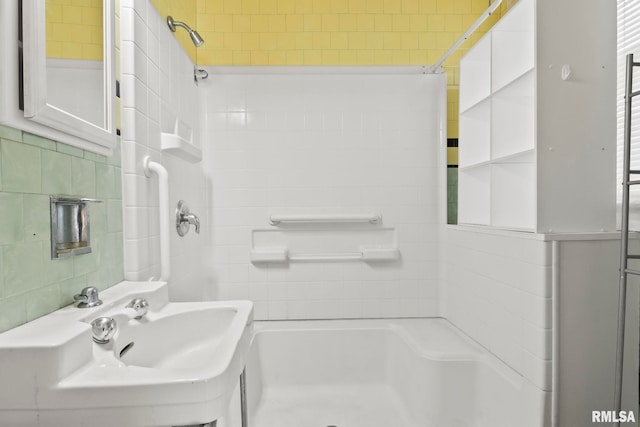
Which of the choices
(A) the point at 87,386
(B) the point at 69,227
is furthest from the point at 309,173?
(A) the point at 87,386

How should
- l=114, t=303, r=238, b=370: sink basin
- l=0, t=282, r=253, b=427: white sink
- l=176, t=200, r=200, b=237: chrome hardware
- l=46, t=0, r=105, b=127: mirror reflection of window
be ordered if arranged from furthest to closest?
l=176, t=200, r=200, b=237: chrome hardware
l=114, t=303, r=238, b=370: sink basin
l=46, t=0, r=105, b=127: mirror reflection of window
l=0, t=282, r=253, b=427: white sink

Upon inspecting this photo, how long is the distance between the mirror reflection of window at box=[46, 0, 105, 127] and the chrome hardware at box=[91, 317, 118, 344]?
21.5 inches

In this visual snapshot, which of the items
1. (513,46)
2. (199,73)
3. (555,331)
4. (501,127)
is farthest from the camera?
(199,73)

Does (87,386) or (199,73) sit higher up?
(199,73)

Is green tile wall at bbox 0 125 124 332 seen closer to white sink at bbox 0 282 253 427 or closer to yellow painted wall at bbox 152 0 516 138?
white sink at bbox 0 282 253 427

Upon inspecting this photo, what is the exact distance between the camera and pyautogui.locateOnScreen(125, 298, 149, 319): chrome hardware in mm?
1124

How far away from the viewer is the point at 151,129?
158 cm

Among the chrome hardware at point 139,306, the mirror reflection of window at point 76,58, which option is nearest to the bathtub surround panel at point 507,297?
the chrome hardware at point 139,306

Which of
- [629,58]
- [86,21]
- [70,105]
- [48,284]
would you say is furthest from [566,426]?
[86,21]

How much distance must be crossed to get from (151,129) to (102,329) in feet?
3.12

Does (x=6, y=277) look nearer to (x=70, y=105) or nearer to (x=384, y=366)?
(x=70, y=105)

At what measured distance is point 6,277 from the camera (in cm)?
84

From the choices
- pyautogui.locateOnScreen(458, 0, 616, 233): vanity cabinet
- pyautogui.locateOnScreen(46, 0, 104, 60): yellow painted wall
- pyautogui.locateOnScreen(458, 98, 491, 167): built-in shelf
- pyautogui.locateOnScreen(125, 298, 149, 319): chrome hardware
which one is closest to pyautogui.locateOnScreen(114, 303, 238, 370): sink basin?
pyautogui.locateOnScreen(125, 298, 149, 319): chrome hardware

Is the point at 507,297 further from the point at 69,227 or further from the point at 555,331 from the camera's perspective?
the point at 69,227
